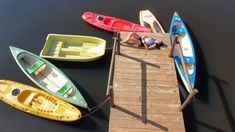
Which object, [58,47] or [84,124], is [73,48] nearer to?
[58,47]

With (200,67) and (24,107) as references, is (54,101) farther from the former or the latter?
(200,67)

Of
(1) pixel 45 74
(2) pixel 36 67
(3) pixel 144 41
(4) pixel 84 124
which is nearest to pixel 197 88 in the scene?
(3) pixel 144 41

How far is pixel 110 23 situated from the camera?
42.2ft

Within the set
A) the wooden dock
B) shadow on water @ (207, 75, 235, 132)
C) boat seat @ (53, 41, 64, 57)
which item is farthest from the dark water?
the wooden dock

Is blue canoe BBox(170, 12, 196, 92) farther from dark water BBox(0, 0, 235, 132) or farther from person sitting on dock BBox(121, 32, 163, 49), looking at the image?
person sitting on dock BBox(121, 32, 163, 49)

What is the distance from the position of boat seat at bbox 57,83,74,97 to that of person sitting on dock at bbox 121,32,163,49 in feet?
10.0

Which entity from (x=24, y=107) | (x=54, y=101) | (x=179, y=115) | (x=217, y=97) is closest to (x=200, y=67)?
(x=217, y=97)

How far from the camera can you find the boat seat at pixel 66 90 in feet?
32.3

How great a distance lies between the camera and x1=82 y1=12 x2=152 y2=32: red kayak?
1244cm

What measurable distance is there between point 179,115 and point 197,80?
3.46 metres

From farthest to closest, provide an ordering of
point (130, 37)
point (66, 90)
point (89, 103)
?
point (89, 103)
point (66, 90)
point (130, 37)

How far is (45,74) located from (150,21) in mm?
6307

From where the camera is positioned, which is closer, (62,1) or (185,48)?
(185,48)

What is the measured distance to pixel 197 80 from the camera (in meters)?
10.7
